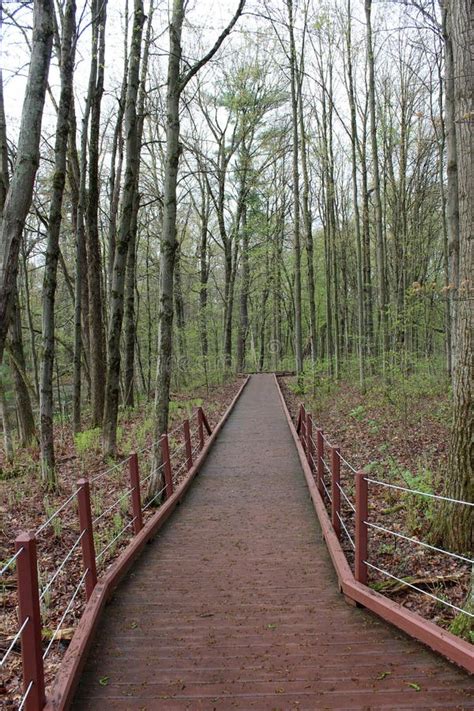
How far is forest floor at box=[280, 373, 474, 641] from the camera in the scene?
14.8 ft

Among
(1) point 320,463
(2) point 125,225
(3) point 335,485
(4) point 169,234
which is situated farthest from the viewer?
(2) point 125,225

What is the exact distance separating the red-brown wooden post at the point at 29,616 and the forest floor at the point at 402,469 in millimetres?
2867

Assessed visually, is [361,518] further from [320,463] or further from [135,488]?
[320,463]

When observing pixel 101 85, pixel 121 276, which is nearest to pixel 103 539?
pixel 121 276

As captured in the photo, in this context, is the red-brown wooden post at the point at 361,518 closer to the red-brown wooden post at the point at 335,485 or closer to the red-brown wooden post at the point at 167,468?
the red-brown wooden post at the point at 335,485

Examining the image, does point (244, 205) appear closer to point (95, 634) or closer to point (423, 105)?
point (423, 105)

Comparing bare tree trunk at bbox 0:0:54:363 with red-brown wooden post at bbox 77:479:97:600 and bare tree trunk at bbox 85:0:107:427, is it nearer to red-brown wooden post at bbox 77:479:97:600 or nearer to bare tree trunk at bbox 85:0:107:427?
red-brown wooden post at bbox 77:479:97:600

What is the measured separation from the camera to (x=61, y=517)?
7.46 m

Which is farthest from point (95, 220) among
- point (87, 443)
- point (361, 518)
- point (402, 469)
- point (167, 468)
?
point (361, 518)

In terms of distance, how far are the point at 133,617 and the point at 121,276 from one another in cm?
710

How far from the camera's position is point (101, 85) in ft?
40.2

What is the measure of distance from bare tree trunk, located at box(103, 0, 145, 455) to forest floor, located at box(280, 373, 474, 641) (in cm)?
475

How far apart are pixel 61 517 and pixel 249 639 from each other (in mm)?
4609

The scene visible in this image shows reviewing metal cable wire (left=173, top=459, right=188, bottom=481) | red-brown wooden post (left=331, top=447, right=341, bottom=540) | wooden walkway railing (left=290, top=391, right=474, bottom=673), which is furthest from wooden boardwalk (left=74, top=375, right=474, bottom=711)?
metal cable wire (left=173, top=459, right=188, bottom=481)
